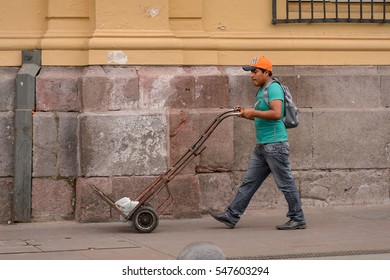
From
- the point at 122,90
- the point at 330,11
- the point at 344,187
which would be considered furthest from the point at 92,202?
the point at 330,11

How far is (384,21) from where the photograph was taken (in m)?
12.7

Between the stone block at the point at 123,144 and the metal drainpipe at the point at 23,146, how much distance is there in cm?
58

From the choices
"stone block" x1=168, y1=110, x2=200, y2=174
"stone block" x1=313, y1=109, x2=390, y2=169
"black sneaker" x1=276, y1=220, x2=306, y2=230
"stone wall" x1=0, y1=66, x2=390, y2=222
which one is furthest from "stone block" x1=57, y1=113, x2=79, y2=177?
"stone block" x1=313, y1=109, x2=390, y2=169

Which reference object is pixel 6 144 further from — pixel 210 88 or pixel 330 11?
pixel 330 11

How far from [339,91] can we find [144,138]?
8.05 ft

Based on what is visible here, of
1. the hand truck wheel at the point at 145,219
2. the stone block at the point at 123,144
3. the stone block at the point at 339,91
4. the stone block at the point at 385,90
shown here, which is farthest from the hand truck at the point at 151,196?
the stone block at the point at 385,90

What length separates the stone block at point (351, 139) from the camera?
40.7 feet

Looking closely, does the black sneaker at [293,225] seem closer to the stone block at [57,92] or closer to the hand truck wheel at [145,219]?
the hand truck wheel at [145,219]

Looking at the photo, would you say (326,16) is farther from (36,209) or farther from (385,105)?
(36,209)

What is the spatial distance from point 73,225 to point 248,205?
6.65 ft

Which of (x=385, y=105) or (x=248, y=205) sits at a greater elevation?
(x=385, y=105)

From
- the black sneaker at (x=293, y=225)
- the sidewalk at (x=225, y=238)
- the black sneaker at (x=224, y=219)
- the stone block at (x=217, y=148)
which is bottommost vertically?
the sidewalk at (x=225, y=238)

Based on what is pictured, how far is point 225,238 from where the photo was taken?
411 inches
